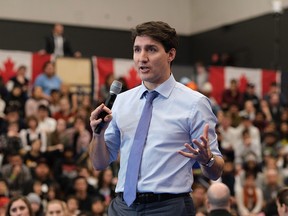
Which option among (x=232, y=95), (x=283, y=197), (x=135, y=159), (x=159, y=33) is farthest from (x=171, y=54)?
(x=232, y=95)

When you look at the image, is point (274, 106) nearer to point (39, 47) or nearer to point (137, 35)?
point (39, 47)

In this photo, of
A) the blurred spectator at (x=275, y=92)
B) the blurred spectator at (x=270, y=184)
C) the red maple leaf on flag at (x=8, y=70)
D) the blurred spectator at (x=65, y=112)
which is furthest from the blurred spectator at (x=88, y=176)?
the blurred spectator at (x=275, y=92)

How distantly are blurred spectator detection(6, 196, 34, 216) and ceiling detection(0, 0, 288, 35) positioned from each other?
11759mm

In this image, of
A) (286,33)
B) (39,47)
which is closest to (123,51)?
(39,47)

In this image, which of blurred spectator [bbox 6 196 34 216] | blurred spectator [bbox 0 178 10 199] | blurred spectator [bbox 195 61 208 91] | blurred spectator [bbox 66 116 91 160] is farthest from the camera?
blurred spectator [bbox 195 61 208 91]

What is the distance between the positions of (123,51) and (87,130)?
8206mm

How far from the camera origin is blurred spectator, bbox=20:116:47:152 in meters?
10.4

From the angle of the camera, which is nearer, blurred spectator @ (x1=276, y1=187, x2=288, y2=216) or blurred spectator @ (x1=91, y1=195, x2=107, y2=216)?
blurred spectator @ (x1=276, y1=187, x2=288, y2=216)

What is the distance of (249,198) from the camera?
417 inches

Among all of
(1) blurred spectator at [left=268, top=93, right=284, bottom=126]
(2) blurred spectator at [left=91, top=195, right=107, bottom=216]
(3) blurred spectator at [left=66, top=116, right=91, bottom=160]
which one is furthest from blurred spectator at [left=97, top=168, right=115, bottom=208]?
(1) blurred spectator at [left=268, top=93, right=284, bottom=126]

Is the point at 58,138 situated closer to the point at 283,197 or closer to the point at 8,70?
the point at 8,70

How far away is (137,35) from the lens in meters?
3.13

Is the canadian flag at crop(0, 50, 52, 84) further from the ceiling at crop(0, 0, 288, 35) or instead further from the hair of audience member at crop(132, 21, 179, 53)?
the hair of audience member at crop(132, 21, 179, 53)

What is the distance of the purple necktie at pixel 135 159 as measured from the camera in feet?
9.98
